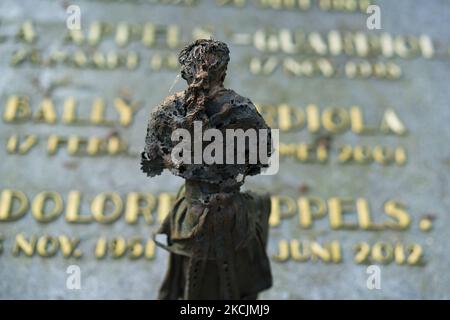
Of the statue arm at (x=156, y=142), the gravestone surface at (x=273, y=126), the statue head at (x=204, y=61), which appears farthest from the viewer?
the gravestone surface at (x=273, y=126)

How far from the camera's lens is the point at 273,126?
5391mm

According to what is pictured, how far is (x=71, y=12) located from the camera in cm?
589

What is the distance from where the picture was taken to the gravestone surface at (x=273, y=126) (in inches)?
179

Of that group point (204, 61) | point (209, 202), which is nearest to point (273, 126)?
point (209, 202)

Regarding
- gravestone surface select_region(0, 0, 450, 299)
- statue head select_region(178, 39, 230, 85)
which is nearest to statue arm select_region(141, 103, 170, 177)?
statue head select_region(178, 39, 230, 85)

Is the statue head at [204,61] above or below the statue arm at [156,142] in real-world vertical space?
above

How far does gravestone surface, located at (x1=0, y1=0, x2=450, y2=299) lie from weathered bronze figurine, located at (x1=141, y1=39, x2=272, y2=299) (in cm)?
140

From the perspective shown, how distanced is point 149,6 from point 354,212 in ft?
8.78

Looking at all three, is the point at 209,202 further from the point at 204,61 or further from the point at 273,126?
the point at 273,126

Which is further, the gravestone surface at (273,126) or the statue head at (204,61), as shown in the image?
the gravestone surface at (273,126)

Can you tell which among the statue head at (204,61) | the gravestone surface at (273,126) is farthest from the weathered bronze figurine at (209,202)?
the gravestone surface at (273,126)

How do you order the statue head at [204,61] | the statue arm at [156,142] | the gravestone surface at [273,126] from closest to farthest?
the statue head at [204,61]
the statue arm at [156,142]
the gravestone surface at [273,126]

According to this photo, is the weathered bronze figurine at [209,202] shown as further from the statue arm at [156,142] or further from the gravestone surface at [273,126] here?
the gravestone surface at [273,126]
